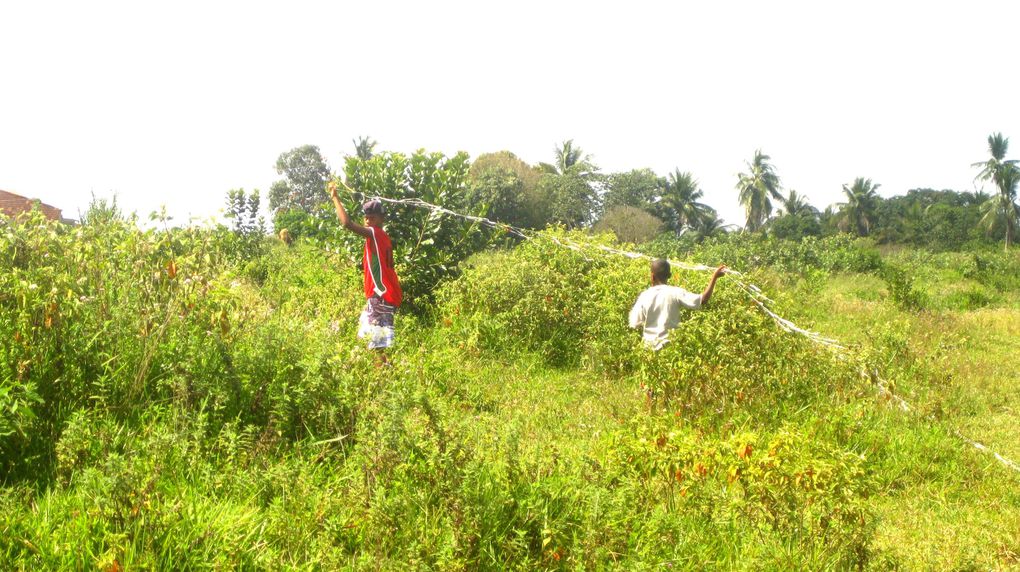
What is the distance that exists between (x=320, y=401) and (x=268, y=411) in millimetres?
309

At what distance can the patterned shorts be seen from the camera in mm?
5520

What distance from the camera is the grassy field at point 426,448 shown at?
2.70m

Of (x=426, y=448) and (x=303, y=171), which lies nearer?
(x=426, y=448)

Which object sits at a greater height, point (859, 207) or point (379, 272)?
point (859, 207)

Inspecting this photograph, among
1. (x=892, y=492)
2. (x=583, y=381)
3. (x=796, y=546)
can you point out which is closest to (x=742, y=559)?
(x=796, y=546)

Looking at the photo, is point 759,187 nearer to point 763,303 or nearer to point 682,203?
point 682,203

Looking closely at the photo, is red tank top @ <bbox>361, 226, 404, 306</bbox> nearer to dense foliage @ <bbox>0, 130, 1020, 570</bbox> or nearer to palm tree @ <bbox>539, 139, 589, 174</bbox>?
dense foliage @ <bbox>0, 130, 1020, 570</bbox>

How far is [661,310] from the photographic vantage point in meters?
5.58

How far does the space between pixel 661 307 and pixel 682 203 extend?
4784cm

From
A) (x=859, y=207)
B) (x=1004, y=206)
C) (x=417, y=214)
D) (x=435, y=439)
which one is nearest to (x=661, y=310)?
(x=435, y=439)

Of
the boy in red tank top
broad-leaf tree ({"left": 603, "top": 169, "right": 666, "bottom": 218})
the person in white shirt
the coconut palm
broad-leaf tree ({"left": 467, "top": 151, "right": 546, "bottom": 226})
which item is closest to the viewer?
the person in white shirt

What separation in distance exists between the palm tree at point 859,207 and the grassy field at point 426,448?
56837 millimetres

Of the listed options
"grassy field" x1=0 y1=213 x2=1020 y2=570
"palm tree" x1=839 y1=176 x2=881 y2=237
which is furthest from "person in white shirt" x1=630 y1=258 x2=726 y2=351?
"palm tree" x1=839 y1=176 x2=881 y2=237

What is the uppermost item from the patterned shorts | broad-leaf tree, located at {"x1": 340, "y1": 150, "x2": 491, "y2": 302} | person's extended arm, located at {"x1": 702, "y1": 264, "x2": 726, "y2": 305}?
broad-leaf tree, located at {"x1": 340, "y1": 150, "x2": 491, "y2": 302}
